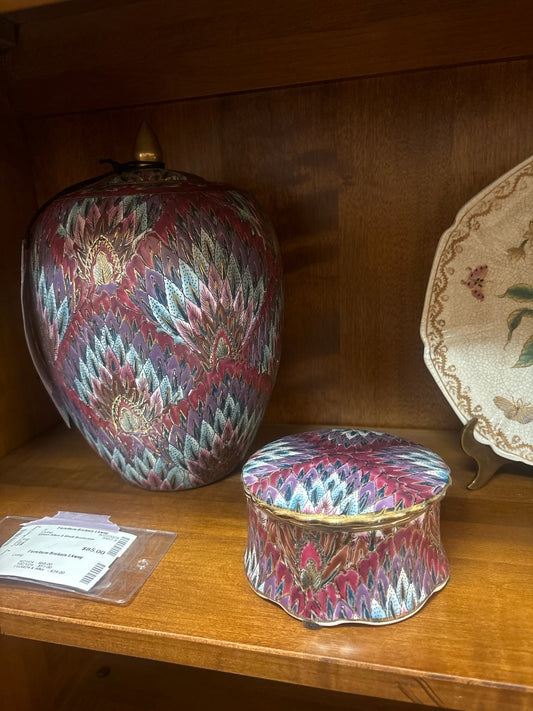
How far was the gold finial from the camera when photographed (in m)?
0.53

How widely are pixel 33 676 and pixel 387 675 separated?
1.61 ft

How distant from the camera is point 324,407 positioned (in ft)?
2.35

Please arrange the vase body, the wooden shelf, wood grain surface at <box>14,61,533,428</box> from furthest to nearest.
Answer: wood grain surface at <box>14,61,533,428</box> < the vase body < the wooden shelf

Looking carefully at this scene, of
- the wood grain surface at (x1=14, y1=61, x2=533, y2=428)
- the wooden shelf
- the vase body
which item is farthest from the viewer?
the wood grain surface at (x1=14, y1=61, x2=533, y2=428)

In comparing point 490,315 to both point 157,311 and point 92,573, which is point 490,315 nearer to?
point 157,311

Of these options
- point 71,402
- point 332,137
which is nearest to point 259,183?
point 332,137

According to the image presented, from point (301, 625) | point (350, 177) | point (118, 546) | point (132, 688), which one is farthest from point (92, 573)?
point (350, 177)

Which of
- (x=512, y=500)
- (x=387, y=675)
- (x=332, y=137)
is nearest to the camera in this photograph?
(x=387, y=675)

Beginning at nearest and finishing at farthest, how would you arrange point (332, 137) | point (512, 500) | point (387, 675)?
point (387, 675), point (512, 500), point (332, 137)

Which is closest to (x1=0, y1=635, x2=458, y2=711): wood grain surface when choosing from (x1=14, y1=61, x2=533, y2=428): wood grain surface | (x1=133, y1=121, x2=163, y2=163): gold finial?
(x1=14, y1=61, x2=533, y2=428): wood grain surface

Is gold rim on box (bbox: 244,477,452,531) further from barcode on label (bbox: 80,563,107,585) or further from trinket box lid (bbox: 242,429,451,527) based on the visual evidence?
barcode on label (bbox: 80,563,107,585)

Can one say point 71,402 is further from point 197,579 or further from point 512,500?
point 512,500

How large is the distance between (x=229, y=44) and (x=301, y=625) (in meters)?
0.54

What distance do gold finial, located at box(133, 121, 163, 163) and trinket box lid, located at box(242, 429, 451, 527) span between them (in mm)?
286
